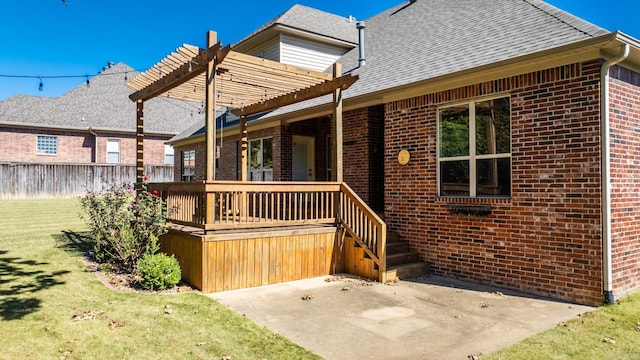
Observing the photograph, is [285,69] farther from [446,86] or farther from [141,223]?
[141,223]

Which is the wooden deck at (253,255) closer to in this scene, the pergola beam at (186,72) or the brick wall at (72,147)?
the pergola beam at (186,72)

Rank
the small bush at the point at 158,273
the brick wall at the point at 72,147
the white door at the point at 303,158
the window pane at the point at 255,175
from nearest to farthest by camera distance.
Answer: the small bush at the point at 158,273 → the white door at the point at 303,158 → the window pane at the point at 255,175 → the brick wall at the point at 72,147

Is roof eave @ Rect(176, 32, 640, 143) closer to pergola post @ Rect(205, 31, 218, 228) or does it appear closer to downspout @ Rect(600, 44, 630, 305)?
downspout @ Rect(600, 44, 630, 305)

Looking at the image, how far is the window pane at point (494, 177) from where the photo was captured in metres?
7.06

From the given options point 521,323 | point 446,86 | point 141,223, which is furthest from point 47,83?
point 521,323

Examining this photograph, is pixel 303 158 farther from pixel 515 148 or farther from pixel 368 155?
pixel 515 148

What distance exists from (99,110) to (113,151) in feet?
9.32

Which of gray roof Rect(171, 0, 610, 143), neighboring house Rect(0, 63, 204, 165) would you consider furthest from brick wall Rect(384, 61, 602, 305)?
neighboring house Rect(0, 63, 204, 165)

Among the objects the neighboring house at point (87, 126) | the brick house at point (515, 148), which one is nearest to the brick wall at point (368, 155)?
the brick house at point (515, 148)

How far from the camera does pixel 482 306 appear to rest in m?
5.89

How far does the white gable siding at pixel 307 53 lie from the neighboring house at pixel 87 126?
14.6 metres

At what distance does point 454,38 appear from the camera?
366 inches

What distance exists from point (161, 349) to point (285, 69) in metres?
5.23

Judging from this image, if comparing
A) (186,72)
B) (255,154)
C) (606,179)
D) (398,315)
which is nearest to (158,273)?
(186,72)
